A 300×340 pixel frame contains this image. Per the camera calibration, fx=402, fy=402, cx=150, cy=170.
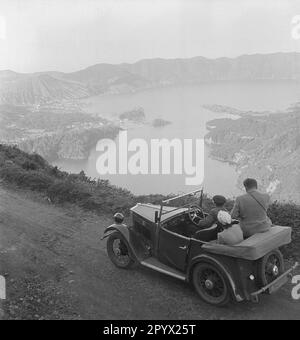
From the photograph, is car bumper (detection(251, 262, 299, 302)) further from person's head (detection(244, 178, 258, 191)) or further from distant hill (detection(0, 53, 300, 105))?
distant hill (detection(0, 53, 300, 105))

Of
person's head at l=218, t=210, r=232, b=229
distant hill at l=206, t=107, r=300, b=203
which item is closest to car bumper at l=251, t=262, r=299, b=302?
person's head at l=218, t=210, r=232, b=229

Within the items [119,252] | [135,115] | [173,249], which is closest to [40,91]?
[135,115]

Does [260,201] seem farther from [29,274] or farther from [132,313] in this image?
[29,274]

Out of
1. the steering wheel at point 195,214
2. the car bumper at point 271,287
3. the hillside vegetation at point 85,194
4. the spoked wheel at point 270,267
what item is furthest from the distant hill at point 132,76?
the car bumper at point 271,287

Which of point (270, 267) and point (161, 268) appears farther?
point (161, 268)

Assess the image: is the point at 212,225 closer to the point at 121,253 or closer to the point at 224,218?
the point at 224,218

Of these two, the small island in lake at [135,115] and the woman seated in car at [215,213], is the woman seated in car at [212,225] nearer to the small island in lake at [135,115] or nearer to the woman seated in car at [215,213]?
the woman seated in car at [215,213]
